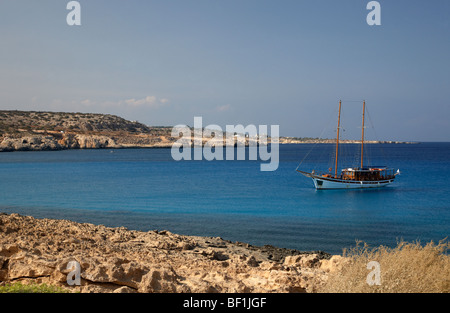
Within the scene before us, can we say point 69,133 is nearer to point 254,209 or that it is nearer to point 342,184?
point 342,184

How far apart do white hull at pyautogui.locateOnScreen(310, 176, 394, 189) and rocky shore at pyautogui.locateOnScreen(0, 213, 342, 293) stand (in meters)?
26.3

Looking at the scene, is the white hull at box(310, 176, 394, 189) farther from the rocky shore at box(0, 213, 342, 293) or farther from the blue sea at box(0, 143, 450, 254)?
the rocky shore at box(0, 213, 342, 293)

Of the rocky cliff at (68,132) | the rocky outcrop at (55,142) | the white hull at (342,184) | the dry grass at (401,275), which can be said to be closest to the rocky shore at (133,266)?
the dry grass at (401,275)

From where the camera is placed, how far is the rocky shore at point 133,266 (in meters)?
6.72

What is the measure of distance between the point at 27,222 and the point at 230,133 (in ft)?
498

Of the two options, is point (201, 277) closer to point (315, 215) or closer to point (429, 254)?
point (429, 254)

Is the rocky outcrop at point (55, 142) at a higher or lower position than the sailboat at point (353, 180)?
higher

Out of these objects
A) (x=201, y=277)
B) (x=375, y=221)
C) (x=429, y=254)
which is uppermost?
(x=429, y=254)

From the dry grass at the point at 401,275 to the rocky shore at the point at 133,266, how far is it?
2.96ft

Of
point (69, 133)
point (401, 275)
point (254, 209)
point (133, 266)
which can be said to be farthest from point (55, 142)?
point (401, 275)

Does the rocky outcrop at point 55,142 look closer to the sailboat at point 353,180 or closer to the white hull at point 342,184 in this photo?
the sailboat at point 353,180

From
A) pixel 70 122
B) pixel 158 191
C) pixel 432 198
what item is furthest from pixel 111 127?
pixel 432 198
